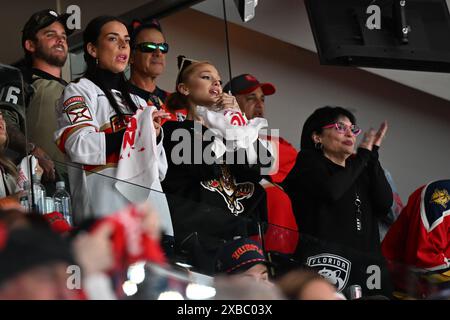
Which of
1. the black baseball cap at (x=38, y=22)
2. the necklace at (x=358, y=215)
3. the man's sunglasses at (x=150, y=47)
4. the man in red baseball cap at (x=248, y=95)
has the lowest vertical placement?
the necklace at (x=358, y=215)

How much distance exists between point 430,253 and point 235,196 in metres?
1.01

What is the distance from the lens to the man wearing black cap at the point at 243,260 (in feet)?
11.6

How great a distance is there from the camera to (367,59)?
6816 mm

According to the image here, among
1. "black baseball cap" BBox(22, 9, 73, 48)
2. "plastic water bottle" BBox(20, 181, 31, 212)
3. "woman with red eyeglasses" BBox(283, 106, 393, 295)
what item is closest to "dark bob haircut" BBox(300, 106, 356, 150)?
"woman with red eyeglasses" BBox(283, 106, 393, 295)

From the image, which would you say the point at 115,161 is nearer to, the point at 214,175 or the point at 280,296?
the point at 214,175

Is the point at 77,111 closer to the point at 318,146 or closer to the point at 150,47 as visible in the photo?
the point at 150,47

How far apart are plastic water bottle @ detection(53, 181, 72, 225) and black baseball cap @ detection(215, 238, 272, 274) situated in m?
0.50

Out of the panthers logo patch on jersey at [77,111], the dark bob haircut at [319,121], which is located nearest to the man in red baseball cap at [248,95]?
the dark bob haircut at [319,121]

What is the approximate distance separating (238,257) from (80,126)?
113 centimetres

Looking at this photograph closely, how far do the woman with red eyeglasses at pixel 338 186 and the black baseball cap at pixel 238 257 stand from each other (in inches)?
40.8

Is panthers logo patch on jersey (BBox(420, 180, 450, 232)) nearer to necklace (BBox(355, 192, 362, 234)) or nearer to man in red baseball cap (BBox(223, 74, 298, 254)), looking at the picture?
necklace (BBox(355, 192, 362, 234))

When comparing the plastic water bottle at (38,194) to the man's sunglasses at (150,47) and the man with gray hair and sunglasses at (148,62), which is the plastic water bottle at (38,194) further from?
the man's sunglasses at (150,47)

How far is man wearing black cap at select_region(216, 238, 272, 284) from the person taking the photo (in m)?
3.52
